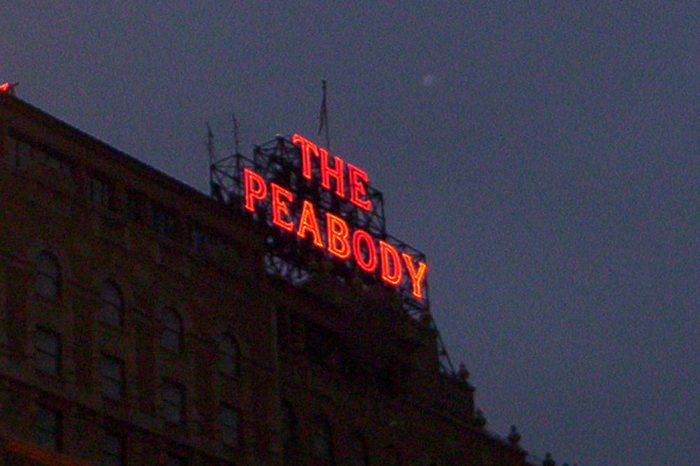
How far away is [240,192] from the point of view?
107 m

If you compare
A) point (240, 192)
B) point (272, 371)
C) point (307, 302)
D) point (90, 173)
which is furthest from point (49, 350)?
point (240, 192)

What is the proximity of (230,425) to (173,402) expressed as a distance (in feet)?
13.4

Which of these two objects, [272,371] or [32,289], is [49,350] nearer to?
[32,289]

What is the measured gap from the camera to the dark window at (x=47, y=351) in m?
80.1

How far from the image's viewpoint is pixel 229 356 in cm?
9106

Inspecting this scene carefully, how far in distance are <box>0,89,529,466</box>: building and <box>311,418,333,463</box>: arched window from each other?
0.31 ft

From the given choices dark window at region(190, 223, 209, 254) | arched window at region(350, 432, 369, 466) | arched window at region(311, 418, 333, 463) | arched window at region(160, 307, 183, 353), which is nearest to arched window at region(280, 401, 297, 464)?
arched window at region(311, 418, 333, 463)

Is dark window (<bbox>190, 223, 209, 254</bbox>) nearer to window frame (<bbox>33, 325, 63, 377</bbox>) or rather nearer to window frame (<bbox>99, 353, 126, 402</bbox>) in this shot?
window frame (<bbox>99, 353, 126, 402</bbox>)

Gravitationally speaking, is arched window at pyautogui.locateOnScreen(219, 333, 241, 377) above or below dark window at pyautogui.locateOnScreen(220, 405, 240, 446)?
above

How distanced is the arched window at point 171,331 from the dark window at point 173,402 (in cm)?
173

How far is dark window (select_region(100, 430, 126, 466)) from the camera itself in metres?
81.6

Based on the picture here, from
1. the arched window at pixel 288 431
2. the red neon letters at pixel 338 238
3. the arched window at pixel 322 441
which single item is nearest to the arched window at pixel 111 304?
the arched window at pixel 288 431

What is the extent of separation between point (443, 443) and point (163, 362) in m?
22.9

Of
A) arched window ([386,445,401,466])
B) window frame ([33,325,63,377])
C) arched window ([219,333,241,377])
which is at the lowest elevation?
window frame ([33,325,63,377])
